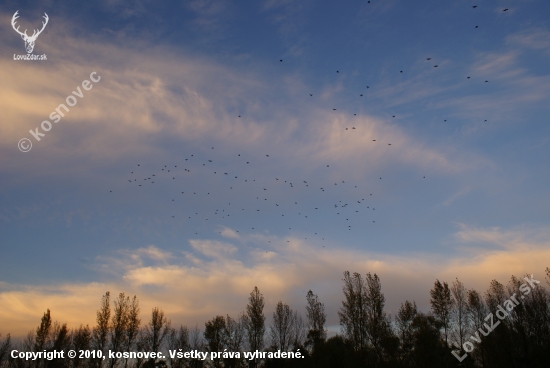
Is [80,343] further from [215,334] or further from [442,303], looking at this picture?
[442,303]

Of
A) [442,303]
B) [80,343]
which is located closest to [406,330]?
[442,303]

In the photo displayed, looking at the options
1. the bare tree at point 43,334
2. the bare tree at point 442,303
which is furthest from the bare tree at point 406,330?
the bare tree at point 43,334

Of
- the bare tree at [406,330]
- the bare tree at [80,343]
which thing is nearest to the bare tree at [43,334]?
the bare tree at [80,343]

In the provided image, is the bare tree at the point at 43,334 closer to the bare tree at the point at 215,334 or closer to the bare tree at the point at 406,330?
the bare tree at the point at 215,334

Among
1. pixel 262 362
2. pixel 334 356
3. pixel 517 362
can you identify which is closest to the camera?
pixel 517 362

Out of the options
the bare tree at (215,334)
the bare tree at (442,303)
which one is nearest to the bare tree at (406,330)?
the bare tree at (442,303)

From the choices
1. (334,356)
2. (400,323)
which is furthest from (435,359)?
(400,323)

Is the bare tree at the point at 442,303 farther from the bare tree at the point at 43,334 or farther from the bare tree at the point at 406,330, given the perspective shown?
the bare tree at the point at 43,334

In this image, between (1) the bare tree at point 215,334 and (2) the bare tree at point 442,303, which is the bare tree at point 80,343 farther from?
(2) the bare tree at point 442,303

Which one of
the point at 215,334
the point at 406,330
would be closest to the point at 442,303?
the point at 406,330

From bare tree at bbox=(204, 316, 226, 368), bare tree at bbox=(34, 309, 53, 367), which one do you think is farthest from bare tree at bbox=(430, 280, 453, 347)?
bare tree at bbox=(34, 309, 53, 367)

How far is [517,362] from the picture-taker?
4584 centimetres

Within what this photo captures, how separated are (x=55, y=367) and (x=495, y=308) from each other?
242 ft

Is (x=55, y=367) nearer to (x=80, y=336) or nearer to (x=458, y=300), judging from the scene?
(x=80, y=336)
